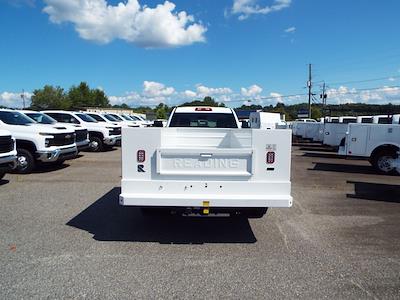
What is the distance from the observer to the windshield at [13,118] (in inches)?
465

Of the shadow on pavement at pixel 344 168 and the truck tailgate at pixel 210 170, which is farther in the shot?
the shadow on pavement at pixel 344 168

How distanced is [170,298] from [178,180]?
183cm

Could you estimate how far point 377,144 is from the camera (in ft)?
43.0

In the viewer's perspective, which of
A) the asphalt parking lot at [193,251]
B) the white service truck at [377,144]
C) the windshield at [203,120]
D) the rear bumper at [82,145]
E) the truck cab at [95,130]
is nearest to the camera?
the asphalt parking lot at [193,251]

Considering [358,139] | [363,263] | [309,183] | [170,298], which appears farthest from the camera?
[358,139]

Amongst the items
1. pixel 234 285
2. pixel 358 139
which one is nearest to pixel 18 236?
pixel 234 285

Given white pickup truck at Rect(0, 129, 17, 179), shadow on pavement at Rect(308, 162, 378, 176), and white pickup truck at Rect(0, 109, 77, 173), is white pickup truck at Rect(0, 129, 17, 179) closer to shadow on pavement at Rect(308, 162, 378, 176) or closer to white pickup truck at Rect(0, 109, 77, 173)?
white pickup truck at Rect(0, 109, 77, 173)

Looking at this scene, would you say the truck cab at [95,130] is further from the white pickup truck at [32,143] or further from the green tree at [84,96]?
the green tree at [84,96]

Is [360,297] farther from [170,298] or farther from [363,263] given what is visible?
[170,298]

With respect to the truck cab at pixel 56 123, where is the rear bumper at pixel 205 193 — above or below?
below

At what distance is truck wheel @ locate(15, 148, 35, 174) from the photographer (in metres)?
11.3

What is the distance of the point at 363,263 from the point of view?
15.3ft

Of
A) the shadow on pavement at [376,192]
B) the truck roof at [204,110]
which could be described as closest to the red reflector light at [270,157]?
the truck roof at [204,110]

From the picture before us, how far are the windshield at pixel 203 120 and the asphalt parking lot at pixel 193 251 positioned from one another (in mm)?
2259
